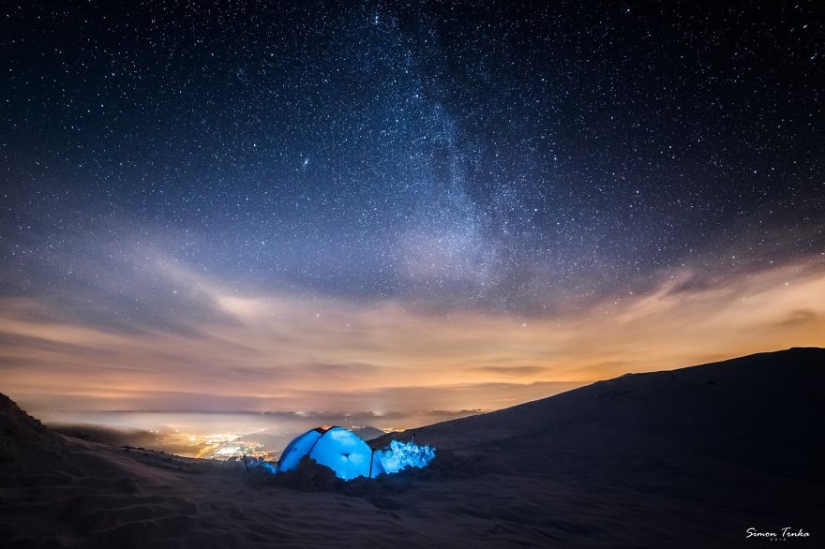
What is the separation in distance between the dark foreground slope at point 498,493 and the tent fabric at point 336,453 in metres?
0.82

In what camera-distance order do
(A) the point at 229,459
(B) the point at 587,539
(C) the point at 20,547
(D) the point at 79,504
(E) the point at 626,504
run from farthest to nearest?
(A) the point at 229,459 → (E) the point at 626,504 → (B) the point at 587,539 → (D) the point at 79,504 → (C) the point at 20,547

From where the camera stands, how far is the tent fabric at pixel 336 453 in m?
9.34

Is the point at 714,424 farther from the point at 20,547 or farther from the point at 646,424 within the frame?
the point at 20,547

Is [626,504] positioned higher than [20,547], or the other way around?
[20,547]

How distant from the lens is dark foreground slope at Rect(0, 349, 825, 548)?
4965 mm

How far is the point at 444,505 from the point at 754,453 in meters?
9.84

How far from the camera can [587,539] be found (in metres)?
5.73

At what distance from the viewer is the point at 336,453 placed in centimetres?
944

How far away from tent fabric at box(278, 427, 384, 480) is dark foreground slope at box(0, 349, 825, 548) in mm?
822

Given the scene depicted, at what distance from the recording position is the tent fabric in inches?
368

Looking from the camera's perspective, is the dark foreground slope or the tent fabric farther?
the tent fabric

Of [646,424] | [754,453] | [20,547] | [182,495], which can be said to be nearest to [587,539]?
[182,495]

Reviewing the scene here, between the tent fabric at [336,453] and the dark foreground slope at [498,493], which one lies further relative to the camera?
the tent fabric at [336,453]

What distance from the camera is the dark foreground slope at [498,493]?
4.96 m
